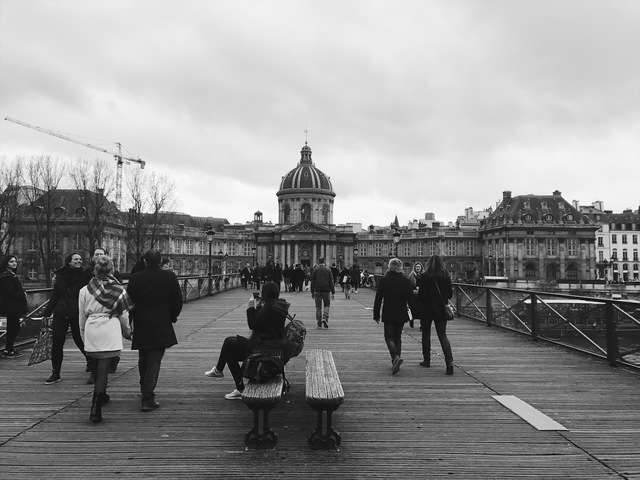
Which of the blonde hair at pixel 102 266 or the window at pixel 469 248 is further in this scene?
the window at pixel 469 248

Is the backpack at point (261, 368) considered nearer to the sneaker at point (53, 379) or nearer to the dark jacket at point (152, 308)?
the dark jacket at point (152, 308)

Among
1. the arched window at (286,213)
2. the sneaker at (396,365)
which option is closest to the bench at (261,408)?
the sneaker at (396,365)

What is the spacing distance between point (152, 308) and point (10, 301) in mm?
4809

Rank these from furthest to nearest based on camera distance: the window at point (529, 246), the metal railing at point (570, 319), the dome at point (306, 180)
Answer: the dome at point (306, 180), the window at point (529, 246), the metal railing at point (570, 319)

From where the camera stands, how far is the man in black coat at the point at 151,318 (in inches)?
255

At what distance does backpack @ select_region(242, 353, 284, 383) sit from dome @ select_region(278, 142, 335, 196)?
96.0 meters

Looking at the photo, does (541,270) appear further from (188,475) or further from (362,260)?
(188,475)

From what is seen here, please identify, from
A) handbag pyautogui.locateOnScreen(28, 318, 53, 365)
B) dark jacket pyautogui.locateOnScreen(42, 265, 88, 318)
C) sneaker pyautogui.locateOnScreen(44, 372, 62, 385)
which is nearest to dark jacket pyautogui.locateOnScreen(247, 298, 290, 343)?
dark jacket pyautogui.locateOnScreen(42, 265, 88, 318)

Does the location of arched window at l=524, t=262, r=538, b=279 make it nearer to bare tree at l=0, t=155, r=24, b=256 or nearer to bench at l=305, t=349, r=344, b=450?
bare tree at l=0, t=155, r=24, b=256

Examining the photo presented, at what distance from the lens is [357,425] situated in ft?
19.4

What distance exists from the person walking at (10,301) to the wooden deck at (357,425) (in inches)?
21.9

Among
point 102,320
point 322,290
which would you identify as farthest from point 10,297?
point 322,290

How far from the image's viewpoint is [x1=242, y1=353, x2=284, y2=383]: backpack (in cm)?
574

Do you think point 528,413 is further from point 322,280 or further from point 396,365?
point 322,280
